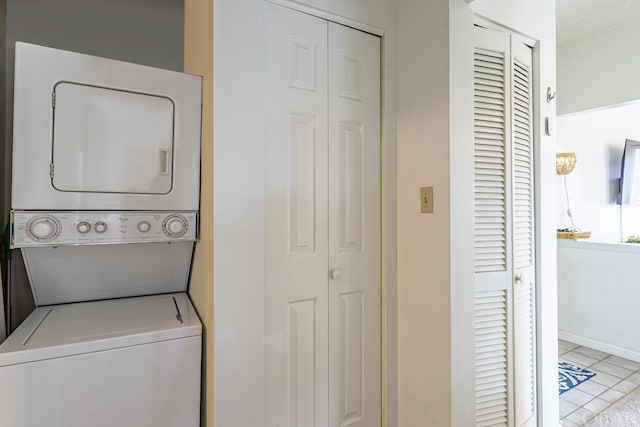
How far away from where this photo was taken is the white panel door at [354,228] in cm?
148

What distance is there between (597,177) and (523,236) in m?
2.72

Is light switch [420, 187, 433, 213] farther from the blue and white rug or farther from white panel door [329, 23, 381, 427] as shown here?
the blue and white rug

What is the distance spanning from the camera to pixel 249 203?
1215 millimetres

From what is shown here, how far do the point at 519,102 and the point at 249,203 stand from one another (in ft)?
4.98

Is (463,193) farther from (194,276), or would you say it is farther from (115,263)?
(115,263)

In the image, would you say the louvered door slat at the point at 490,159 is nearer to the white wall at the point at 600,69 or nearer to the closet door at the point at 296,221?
the closet door at the point at 296,221

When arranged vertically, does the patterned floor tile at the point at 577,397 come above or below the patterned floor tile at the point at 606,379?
below

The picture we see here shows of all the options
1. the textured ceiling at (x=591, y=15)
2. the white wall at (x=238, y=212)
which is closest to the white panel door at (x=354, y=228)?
the white wall at (x=238, y=212)

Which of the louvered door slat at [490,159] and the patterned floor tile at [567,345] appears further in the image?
the patterned floor tile at [567,345]

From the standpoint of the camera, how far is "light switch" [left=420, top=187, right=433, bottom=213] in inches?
57.0

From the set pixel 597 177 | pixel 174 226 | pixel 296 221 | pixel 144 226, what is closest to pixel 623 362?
pixel 597 177

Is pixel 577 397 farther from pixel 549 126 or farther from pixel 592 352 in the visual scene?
pixel 549 126

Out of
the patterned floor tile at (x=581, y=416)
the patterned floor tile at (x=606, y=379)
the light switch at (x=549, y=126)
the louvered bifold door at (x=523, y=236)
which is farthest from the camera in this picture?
the patterned floor tile at (x=606, y=379)

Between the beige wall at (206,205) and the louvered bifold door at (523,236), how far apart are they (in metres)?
1.44
